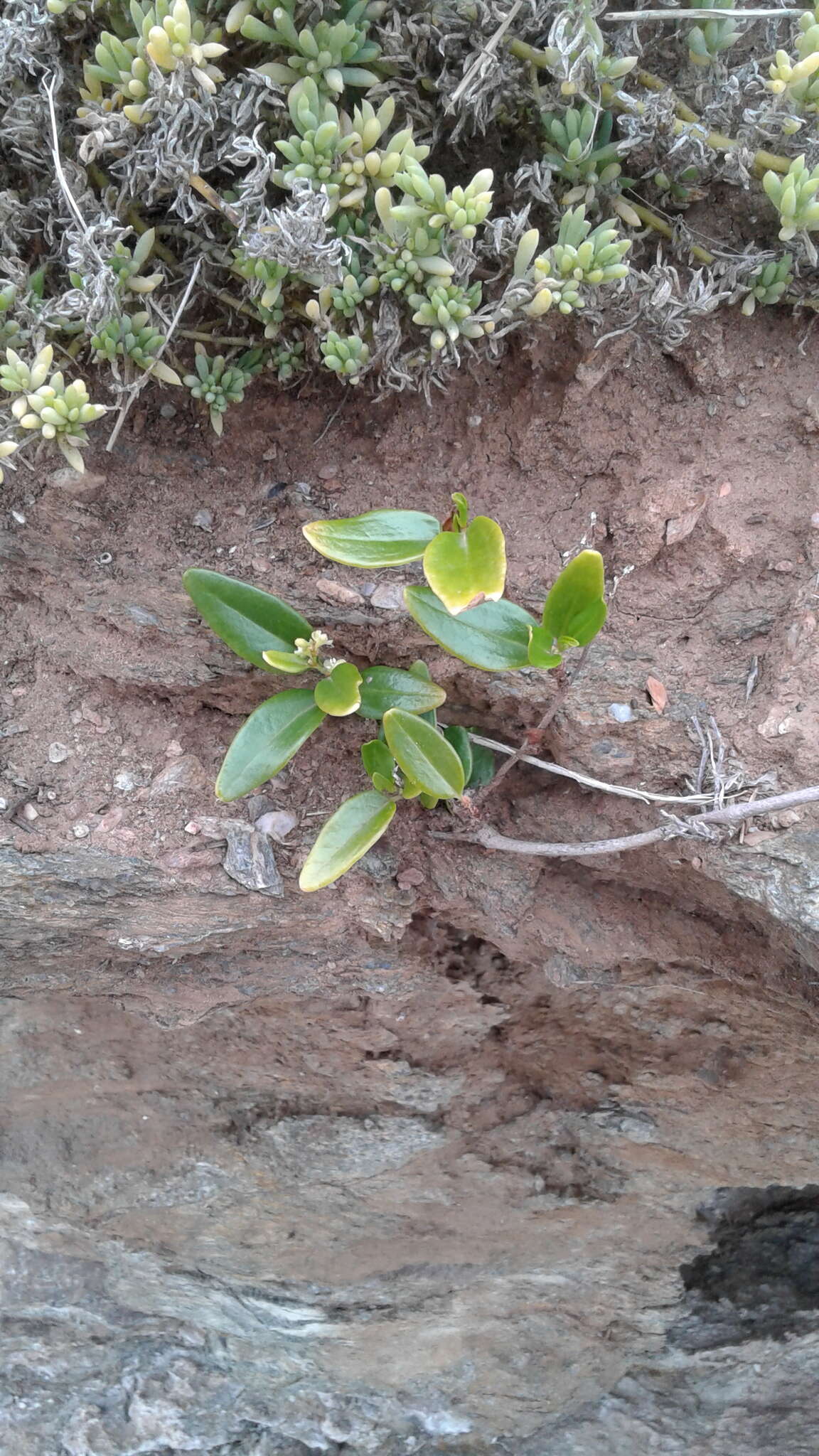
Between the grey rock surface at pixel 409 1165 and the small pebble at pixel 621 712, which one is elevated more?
the small pebble at pixel 621 712

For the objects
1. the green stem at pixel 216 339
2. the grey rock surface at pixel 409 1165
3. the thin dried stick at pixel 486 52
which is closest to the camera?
the thin dried stick at pixel 486 52

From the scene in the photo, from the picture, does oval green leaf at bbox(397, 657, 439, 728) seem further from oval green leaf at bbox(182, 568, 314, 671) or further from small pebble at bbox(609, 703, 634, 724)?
small pebble at bbox(609, 703, 634, 724)

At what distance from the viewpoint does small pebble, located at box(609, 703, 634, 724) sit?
170 centimetres

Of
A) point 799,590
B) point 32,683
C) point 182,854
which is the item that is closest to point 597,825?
point 799,590

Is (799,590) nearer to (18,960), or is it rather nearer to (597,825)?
(597,825)

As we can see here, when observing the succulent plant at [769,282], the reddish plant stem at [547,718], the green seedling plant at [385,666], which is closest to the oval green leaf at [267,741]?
the green seedling plant at [385,666]

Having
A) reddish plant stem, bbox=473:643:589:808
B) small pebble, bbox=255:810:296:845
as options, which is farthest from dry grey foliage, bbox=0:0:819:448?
small pebble, bbox=255:810:296:845

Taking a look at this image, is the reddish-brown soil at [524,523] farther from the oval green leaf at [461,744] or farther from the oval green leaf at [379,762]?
the oval green leaf at [379,762]

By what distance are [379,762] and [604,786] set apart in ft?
1.29

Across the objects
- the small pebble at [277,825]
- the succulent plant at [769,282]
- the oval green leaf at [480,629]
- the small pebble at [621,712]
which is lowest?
the small pebble at [277,825]

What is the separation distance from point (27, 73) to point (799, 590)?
147 cm

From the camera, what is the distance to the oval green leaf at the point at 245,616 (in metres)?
1.51

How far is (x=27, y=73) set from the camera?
1.47m

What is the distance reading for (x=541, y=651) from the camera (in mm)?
1415
